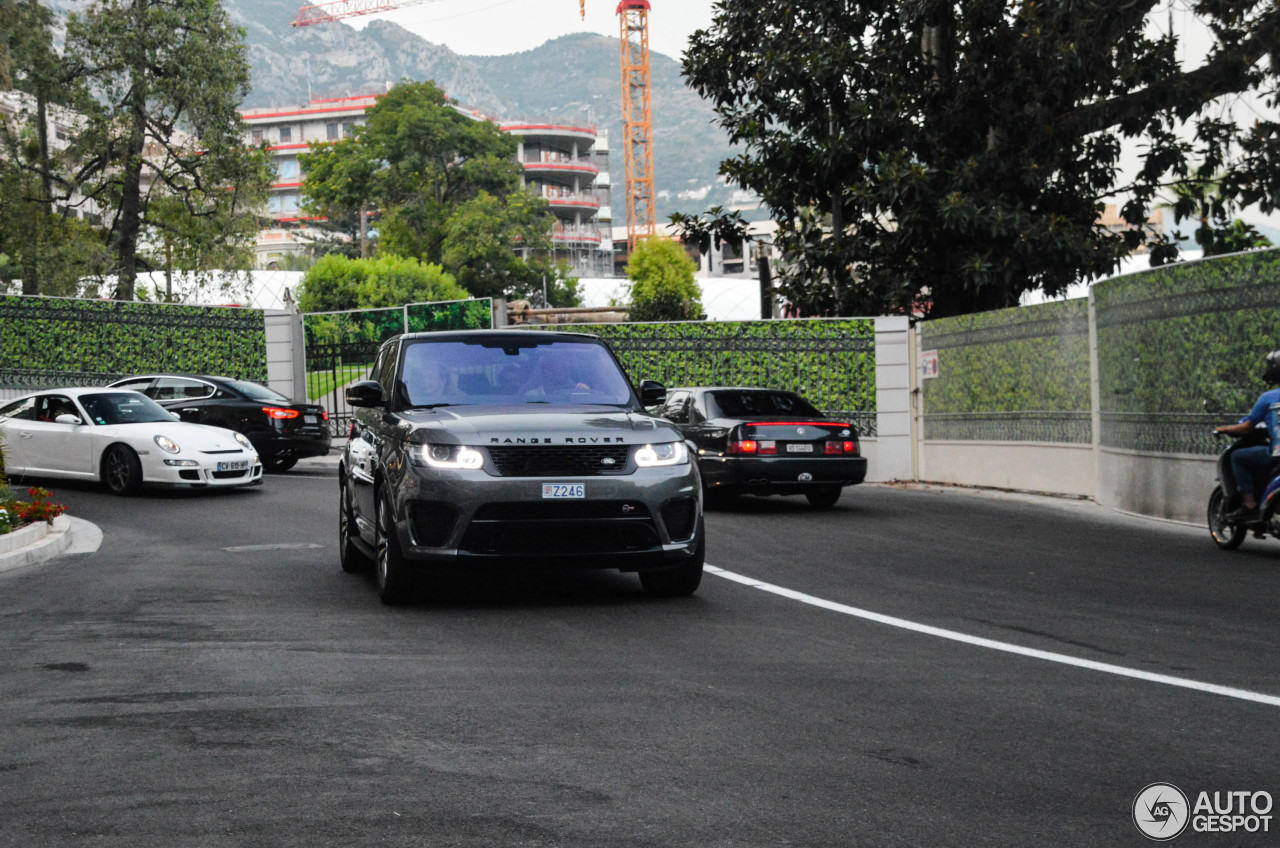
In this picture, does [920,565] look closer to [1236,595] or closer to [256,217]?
[1236,595]

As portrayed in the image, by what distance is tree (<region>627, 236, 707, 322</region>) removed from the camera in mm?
97812

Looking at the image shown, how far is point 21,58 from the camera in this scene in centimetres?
3684

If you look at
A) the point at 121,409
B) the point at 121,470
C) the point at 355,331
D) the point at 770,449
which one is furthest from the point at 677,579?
the point at 355,331

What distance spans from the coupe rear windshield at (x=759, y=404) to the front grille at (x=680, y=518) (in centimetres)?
821

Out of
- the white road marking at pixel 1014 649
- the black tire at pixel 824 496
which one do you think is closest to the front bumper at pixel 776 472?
the black tire at pixel 824 496

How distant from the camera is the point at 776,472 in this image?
655 inches

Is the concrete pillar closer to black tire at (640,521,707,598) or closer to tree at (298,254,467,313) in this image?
black tire at (640,521,707,598)

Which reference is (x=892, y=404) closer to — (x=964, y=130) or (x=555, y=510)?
(x=964, y=130)

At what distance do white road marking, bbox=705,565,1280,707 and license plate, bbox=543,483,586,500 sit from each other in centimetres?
177

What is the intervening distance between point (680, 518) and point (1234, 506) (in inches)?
221

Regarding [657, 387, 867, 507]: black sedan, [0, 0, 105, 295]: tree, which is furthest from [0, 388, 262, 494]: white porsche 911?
[0, 0, 105, 295]: tree

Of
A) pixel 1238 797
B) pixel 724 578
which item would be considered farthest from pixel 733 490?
pixel 1238 797

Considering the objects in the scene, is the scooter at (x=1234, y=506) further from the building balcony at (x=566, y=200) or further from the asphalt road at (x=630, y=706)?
the building balcony at (x=566, y=200)

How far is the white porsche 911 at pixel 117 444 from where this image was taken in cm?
1889
